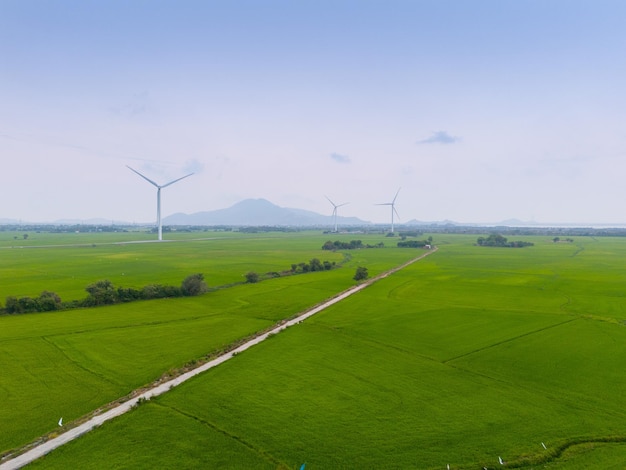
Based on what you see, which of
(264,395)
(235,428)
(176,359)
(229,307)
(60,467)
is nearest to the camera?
(60,467)

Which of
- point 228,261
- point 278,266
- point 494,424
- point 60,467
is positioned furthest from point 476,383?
point 228,261

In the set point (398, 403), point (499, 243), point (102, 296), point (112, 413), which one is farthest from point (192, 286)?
point (499, 243)

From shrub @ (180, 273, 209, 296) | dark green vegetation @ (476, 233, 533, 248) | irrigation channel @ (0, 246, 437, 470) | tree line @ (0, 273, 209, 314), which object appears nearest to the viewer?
irrigation channel @ (0, 246, 437, 470)

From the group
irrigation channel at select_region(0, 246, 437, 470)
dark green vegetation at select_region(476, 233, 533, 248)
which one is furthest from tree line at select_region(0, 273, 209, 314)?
dark green vegetation at select_region(476, 233, 533, 248)

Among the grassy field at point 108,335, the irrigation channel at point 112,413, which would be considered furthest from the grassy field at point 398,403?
the grassy field at point 108,335

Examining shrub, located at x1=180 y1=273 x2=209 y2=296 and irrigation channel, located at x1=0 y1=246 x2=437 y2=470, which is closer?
irrigation channel, located at x1=0 y1=246 x2=437 y2=470

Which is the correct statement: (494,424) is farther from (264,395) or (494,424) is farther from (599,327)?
(599,327)

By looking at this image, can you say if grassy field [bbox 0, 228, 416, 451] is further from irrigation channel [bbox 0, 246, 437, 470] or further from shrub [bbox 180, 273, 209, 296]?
shrub [bbox 180, 273, 209, 296]
